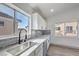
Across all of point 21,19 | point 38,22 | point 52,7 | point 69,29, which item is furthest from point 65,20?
point 21,19

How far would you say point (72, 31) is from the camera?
1.95 metres

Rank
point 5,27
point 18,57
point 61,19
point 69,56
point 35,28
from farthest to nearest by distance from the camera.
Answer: point 35,28, point 61,19, point 69,56, point 5,27, point 18,57

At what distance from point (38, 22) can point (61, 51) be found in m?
0.72

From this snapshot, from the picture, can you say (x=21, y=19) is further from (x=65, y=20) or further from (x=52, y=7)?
(x=65, y=20)

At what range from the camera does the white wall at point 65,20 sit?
1.91 metres

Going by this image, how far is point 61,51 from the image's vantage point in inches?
77.5

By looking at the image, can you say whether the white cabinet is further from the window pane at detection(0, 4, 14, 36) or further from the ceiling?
the window pane at detection(0, 4, 14, 36)

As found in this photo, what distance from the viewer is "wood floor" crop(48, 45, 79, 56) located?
189cm

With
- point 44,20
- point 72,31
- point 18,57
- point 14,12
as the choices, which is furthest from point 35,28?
point 18,57

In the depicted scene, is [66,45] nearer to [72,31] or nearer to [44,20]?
[72,31]

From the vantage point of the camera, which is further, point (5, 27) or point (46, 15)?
point (46, 15)

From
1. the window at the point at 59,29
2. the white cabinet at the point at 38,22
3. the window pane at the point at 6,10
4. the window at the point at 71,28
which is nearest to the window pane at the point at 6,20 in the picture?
the window pane at the point at 6,10

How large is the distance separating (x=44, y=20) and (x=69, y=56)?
76 centimetres

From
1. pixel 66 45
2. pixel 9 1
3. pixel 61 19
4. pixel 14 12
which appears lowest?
pixel 66 45
